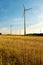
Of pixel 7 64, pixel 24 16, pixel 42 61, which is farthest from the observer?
pixel 24 16

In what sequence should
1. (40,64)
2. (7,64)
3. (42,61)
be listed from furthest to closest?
(42,61), (40,64), (7,64)

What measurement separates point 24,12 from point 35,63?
4257cm

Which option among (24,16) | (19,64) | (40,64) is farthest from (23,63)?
(24,16)

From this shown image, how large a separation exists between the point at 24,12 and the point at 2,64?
4334 centimetres

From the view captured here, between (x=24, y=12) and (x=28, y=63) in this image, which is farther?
(x=24, y=12)

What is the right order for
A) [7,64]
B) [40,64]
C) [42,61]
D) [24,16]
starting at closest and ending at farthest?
[7,64] → [40,64] → [42,61] → [24,16]

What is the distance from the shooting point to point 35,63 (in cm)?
1052

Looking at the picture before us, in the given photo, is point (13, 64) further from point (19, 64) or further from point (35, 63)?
point (35, 63)

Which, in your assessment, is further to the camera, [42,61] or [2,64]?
[42,61]

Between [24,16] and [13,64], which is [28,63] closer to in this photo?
[13,64]

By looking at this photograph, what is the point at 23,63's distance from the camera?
10195 millimetres

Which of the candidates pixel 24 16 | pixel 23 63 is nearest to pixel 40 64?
pixel 23 63

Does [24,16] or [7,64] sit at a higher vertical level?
[24,16]

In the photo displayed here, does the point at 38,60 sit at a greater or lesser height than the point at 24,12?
lesser
